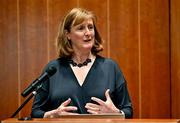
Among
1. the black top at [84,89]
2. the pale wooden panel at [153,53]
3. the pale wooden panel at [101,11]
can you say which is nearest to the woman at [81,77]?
the black top at [84,89]

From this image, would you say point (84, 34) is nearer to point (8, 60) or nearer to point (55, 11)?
point (55, 11)

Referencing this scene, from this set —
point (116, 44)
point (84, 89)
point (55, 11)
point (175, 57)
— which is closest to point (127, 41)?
point (116, 44)

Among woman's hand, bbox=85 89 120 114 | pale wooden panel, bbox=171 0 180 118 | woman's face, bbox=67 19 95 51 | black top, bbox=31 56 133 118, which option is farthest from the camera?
pale wooden panel, bbox=171 0 180 118

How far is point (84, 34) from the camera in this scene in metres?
2.43

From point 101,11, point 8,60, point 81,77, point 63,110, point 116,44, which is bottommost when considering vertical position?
point 63,110

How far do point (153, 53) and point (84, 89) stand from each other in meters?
1.47

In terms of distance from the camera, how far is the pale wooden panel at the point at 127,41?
11.8 ft

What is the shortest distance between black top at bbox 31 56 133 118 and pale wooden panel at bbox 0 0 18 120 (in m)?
1.29

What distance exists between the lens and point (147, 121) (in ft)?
4.92

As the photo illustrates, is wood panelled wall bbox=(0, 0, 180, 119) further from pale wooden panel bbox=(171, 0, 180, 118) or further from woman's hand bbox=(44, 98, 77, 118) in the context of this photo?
woman's hand bbox=(44, 98, 77, 118)

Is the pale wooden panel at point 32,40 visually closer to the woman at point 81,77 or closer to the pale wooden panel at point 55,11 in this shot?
the pale wooden panel at point 55,11

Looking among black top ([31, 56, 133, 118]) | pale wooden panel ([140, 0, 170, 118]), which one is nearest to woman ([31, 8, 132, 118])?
black top ([31, 56, 133, 118])

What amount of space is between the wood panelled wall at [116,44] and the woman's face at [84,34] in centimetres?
114

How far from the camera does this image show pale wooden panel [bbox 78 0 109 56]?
359 cm
